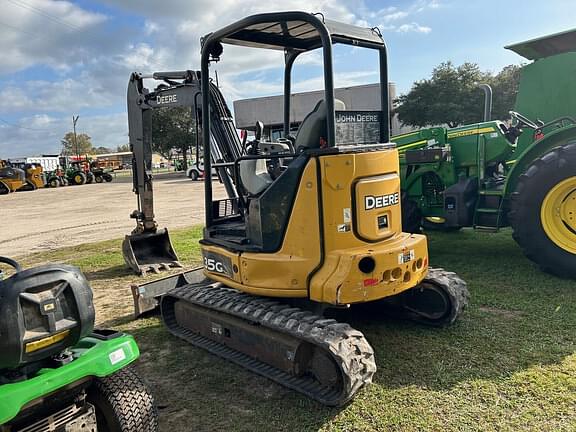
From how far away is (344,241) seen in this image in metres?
3.75

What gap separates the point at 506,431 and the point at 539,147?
14.1 feet

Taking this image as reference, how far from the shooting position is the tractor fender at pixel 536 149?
600 centimetres

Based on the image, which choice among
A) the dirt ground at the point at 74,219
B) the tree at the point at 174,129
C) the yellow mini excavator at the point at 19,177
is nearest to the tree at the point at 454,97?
the tree at the point at 174,129

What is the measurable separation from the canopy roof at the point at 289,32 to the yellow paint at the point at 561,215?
118 inches

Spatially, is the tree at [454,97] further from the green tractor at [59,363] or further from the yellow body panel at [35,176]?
the green tractor at [59,363]

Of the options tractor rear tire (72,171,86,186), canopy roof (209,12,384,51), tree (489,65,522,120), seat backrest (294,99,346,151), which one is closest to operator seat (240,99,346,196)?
seat backrest (294,99,346,151)

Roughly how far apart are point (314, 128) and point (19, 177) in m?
29.9

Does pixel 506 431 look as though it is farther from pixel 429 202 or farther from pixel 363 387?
pixel 429 202

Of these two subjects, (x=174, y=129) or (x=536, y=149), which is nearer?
(x=536, y=149)

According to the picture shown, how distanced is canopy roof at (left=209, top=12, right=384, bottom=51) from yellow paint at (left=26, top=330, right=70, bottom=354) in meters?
2.74

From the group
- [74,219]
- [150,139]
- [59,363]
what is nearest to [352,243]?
[59,363]

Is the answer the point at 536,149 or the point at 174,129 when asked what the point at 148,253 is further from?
the point at 174,129

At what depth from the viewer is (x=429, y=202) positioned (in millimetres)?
7785

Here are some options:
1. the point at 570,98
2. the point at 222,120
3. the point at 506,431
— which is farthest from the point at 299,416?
the point at 570,98
